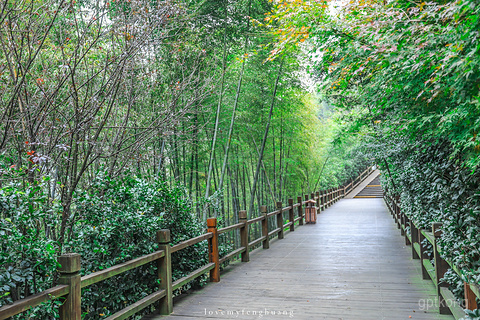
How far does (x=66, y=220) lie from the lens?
9.64 ft

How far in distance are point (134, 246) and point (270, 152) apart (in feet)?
25.2

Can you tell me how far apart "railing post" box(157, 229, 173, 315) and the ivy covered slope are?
2218mm

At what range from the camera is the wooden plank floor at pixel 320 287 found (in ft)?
10.7

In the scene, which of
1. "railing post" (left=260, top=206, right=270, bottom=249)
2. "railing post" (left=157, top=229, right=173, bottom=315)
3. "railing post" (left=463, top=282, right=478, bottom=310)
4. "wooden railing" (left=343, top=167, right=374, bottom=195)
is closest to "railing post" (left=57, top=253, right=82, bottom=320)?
"railing post" (left=157, top=229, right=173, bottom=315)

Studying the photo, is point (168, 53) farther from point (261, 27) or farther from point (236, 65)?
point (236, 65)

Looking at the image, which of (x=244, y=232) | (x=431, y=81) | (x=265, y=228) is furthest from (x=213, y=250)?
(x=431, y=81)

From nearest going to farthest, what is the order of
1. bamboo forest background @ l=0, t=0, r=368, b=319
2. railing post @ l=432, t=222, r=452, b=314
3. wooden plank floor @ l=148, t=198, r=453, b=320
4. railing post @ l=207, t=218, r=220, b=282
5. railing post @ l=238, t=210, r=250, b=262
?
bamboo forest background @ l=0, t=0, r=368, b=319, railing post @ l=432, t=222, r=452, b=314, wooden plank floor @ l=148, t=198, r=453, b=320, railing post @ l=207, t=218, r=220, b=282, railing post @ l=238, t=210, r=250, b=262

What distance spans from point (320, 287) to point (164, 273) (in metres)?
1.72

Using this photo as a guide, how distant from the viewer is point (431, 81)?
2488mm

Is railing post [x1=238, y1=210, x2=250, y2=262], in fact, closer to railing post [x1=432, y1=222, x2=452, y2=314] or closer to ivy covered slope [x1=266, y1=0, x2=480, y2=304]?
ivy covered slope [x1=266, y1=0, x2=480, y2=304]

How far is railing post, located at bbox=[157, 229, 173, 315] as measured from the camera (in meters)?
3.31

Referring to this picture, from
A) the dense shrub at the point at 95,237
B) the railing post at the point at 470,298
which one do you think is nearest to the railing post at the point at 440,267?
the railing post at the point at 470,298

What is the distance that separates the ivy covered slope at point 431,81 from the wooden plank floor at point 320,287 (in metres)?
0.80

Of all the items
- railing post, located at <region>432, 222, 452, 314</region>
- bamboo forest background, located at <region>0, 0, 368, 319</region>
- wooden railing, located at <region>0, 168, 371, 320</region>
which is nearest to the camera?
wooden railing, located at <region>0, 168, 371, 320</region>
